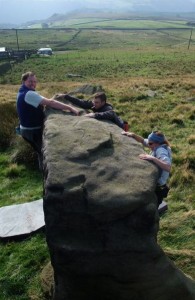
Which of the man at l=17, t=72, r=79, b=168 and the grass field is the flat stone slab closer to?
the grass field

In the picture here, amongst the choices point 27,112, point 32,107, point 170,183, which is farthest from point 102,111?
point 170,183

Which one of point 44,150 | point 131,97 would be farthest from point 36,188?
point 131,97

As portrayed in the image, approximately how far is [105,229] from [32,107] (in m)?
3.56

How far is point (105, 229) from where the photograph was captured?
5254 millimetres

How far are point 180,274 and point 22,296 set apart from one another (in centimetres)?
292

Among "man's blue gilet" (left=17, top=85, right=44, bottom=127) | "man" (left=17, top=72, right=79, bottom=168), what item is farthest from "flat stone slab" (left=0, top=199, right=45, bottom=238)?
"man's blue gilet" (left=17, top=85, right=44, bottom=127)

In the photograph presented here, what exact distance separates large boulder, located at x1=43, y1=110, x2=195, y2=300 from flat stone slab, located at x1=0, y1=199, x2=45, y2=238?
290 centimetres

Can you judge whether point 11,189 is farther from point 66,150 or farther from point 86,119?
point 66,150

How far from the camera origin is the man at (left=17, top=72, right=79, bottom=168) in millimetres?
7672

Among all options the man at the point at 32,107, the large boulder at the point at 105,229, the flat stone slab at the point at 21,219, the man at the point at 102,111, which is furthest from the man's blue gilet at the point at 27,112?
the flat stone slab at the point at 21,219

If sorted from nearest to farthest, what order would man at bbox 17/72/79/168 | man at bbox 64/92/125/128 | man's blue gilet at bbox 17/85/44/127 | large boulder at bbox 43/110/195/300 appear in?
large boulder at bbox 43/110/195/300 < man at bbox 64/92/125/128 < man at bbox 17/72/79/168 < man's blue gilet at bbox 17/85/44/127

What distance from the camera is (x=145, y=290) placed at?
563cm

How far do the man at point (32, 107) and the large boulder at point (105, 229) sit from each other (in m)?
1.87

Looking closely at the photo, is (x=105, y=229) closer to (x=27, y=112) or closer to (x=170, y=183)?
(x=27, y=112)
